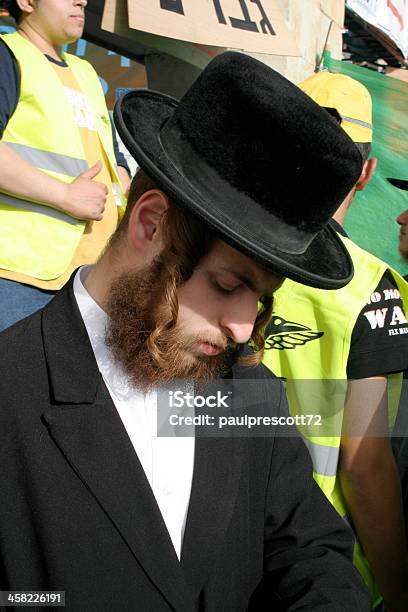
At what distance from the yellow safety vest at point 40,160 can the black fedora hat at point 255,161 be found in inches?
41.7

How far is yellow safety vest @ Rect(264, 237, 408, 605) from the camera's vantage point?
202 centimetres

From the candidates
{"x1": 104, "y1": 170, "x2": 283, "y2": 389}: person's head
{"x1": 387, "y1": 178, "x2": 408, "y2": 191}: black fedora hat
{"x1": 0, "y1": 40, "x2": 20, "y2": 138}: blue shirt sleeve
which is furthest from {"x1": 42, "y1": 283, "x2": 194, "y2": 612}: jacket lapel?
{"x1": 387, "y1": 178, "x2": 408, "y2": 191}: black fedora hat

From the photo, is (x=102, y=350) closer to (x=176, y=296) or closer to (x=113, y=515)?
(x=176, y=296)

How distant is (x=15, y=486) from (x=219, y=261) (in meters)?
0.61

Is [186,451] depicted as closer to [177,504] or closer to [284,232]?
[177,504]

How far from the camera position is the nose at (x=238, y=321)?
1.51 meters

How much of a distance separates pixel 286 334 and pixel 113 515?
0.90m

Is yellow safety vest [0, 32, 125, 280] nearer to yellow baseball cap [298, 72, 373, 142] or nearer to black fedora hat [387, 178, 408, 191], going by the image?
yellow baseball cap [298, 72, 373, 142]

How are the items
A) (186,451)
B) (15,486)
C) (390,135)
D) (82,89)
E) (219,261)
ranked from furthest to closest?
(390,135), (82,89), (186,451), (219,261), (15,486)

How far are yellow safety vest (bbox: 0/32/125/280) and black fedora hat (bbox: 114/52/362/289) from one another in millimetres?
1060

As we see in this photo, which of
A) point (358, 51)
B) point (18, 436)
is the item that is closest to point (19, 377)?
point (18, 436)

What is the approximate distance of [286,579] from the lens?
62.1 inches

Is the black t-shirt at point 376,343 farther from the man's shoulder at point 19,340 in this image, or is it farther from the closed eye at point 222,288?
the man's shoulder at point 19,340

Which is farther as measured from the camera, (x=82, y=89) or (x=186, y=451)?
(x=82, y=89)
